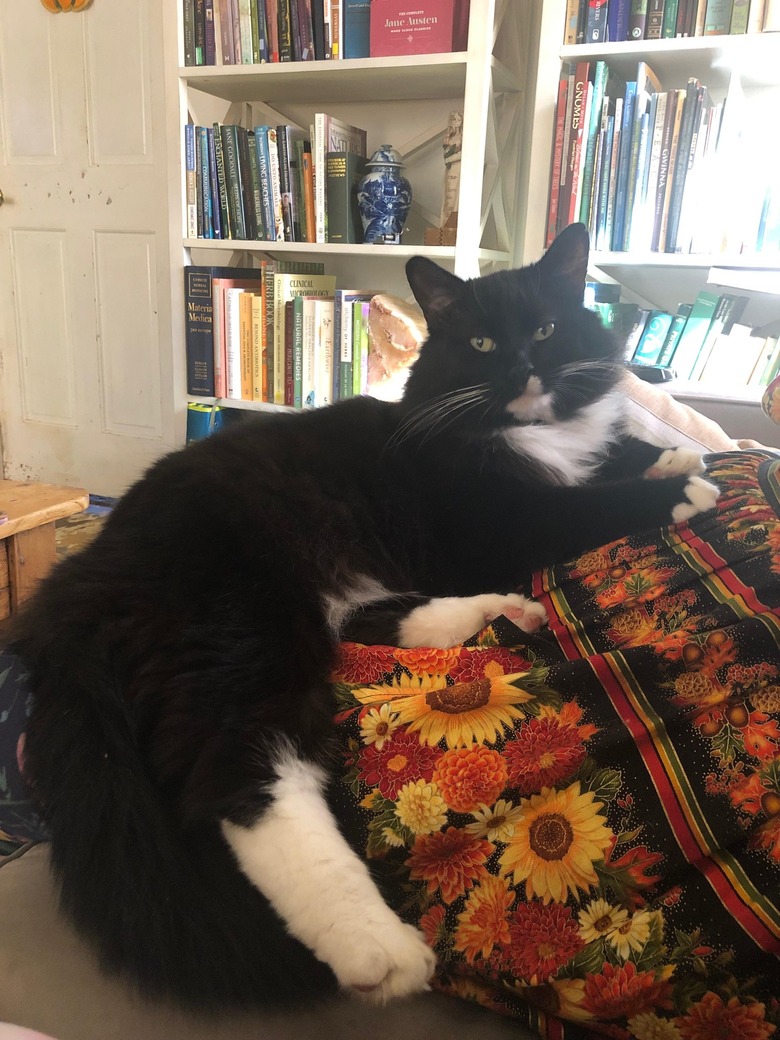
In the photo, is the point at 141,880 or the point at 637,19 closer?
the point at 141,880

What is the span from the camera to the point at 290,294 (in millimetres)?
2430

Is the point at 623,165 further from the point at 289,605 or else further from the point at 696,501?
the point at 289,605

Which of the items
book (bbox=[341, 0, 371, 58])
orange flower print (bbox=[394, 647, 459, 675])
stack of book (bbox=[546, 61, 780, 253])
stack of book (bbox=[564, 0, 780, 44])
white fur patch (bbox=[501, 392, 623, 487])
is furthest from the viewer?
book (bbox=[341, 0, 371, 58])

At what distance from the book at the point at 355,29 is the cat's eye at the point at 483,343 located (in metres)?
1.43

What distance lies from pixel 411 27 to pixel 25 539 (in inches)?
72.7

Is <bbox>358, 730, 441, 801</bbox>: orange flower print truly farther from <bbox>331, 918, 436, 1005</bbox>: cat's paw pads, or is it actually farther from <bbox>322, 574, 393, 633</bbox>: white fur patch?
<bbox>322, 574, 393, 633</bbox>: white fur patch

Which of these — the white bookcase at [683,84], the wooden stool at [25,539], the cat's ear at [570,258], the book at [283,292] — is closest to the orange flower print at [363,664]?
the cat's ear at [570,258]

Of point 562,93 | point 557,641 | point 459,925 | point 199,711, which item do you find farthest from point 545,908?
point 562,93

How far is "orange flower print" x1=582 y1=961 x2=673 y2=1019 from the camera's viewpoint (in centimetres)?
57

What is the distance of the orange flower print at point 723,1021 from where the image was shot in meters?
0.54

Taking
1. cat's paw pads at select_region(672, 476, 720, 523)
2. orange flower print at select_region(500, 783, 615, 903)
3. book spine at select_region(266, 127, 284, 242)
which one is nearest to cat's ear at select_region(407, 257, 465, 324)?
cat's paw pads at select_region(672, 476, 720, 523)

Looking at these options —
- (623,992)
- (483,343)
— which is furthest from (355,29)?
(623,992)

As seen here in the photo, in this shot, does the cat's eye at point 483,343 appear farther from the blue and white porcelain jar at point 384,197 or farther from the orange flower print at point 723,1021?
the blue and white porcelain jar at point 384,197

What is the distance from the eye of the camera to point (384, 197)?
7.50ft
